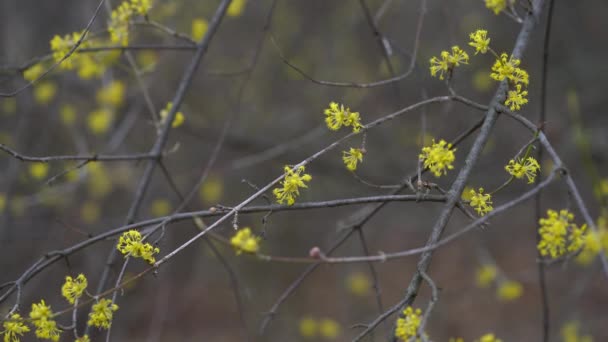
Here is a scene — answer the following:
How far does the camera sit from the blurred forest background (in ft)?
18.5

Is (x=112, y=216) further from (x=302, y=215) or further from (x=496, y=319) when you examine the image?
(x=496, y=319)

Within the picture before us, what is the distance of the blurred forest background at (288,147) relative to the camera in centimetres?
565

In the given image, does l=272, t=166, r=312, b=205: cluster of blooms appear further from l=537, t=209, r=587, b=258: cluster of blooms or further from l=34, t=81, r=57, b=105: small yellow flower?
l=34, t=81, r=57, b=105: small yellow flower

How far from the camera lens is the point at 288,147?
4.74m

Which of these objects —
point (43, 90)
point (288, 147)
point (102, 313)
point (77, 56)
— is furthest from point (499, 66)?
point (43, 90)

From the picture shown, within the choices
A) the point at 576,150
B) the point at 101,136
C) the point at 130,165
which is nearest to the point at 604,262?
the point at 576,150

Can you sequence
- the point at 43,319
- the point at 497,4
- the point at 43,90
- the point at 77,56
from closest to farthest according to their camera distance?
1. the point at 43,319
2. the point at 497,4
3. the point at 77,56
4. the point at 43,90

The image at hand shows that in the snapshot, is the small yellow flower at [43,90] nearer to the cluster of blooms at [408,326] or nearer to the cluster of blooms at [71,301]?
the cluster of blooms at [71,301]

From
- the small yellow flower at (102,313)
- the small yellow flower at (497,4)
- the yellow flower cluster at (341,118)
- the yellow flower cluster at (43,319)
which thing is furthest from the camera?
the small yellow flower at (497,4)

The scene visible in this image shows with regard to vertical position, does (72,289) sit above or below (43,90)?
below

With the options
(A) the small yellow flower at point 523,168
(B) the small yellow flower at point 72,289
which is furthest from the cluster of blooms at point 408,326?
(B) the small yellow flower at point 72,289

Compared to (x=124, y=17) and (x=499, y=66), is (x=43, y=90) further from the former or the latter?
(x=499, y=66)

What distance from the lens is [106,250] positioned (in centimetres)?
705

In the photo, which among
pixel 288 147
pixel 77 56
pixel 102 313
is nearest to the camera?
pixel 102 313
